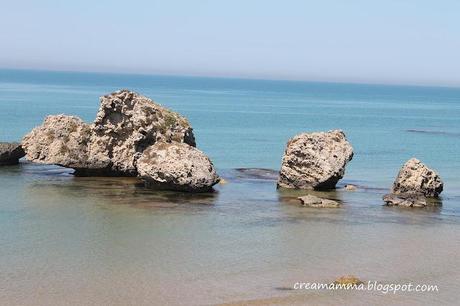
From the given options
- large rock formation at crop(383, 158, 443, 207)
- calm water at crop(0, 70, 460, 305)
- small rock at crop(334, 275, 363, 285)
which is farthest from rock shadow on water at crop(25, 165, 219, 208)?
small rock at crop(334, 275, 363, 285)

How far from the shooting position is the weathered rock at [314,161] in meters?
43.0

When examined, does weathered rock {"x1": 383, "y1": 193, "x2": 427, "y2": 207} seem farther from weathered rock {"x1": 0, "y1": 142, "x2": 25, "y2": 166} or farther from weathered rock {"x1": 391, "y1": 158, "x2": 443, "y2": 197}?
weathered rock {"x1": 0, "y1": 142, "x2": 25, "y2": 166}

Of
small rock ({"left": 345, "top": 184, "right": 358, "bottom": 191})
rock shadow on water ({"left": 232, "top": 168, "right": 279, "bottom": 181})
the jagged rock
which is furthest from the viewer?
rock shadow on water ({"left": 232, "top": 168, "right": 279, "bottom": 181})

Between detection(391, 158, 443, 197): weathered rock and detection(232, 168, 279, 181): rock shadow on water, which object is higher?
detection(391, 158, 443, 197): weathered rock

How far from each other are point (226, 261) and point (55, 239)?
7.66 meters

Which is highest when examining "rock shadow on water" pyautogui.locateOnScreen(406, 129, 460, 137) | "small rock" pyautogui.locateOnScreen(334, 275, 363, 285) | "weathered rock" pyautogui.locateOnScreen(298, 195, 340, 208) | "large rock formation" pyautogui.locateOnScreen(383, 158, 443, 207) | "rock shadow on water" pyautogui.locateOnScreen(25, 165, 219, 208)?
"large rock formation" pyautogui.locateOnScreen(383, 158, 443, 207)

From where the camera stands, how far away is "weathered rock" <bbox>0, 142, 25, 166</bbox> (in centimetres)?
4931

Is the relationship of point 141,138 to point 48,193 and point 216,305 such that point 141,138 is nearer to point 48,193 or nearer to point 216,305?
point 48,193

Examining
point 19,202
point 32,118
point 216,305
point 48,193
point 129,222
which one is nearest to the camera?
point 216,305

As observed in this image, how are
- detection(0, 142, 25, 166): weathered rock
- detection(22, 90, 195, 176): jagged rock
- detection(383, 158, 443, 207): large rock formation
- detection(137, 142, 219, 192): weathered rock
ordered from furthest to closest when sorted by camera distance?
1. detection(0, 142, 25, 166): weathered rock
2. detection(22, 90, 195, 176): jagged rock
3. detection(383, 158, 443, 207): large rock formation
4. detection(137, 142, 219, 192): weathered rock

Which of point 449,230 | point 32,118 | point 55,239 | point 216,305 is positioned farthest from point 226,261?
point 32,118

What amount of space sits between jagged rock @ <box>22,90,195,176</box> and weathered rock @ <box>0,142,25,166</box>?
3.99 m

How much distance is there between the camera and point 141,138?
145 feet

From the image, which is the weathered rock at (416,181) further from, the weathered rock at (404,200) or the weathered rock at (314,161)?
the weathered rock at (314,161)
